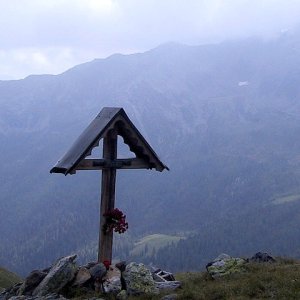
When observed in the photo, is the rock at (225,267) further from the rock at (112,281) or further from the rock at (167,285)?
the rock at (112,281)

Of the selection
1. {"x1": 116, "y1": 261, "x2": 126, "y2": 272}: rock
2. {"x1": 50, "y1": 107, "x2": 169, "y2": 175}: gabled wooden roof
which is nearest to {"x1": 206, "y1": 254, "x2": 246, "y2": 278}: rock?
{"x1": 116, "y1": 261, "x2": 126, "y2": 272}: rock

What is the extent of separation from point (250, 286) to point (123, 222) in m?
4.75

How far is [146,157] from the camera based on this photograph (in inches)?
755

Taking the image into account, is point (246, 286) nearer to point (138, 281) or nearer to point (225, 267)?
point (225, 267)

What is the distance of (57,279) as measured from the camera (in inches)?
659

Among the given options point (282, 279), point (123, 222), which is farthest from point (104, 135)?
point (282, 279)

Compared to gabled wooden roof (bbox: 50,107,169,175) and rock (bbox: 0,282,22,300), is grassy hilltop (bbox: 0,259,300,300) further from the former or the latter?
gabled wooden roof (bbox: 50,107,169,175)

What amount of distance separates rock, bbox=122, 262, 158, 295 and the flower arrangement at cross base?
1.40 m

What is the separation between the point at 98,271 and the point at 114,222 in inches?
71.9

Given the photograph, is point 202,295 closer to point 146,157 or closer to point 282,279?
point 282,279

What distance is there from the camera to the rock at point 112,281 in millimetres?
16234

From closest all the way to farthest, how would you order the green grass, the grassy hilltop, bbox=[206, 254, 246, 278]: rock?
the grassy hilltop < bbox=[206, 254, 246, 278]: rock < the green grass

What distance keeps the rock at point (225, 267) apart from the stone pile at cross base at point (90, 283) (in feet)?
5.04

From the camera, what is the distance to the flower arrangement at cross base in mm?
17922
